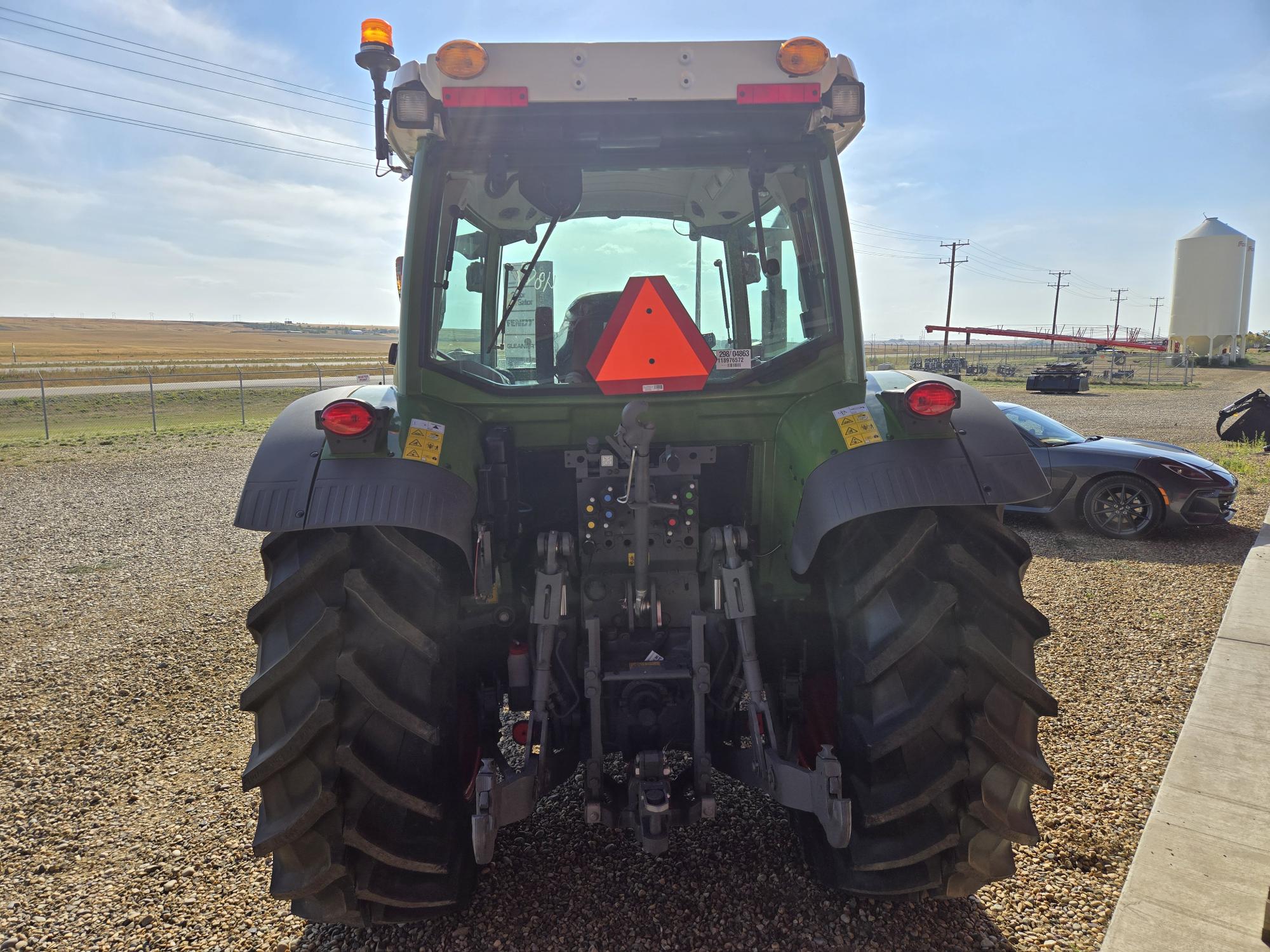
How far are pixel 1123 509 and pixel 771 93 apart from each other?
7.45 metres

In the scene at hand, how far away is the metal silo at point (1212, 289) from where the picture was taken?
44906 millimetres

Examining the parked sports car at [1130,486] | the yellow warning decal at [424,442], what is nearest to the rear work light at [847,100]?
the yellow warning decal at [424,442]

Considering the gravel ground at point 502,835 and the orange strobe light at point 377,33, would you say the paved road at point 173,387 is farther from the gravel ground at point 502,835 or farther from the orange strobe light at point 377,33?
the orange strobe light at point 377,33

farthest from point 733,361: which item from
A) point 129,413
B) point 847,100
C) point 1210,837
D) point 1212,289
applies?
point 1212,289

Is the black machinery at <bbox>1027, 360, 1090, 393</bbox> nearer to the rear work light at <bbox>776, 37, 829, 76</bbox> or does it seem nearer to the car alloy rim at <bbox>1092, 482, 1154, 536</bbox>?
the car alloy rim at <bbox>1092, 482, 1154, 536</bbox>

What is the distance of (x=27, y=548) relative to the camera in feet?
26.0

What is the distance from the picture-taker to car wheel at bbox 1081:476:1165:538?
26.2 ft

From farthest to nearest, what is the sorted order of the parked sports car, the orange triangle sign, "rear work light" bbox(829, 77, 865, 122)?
1. the parked sports car
2. "rear work light" bbox(829, 77, 865, 122)
3. the orange triangle sign

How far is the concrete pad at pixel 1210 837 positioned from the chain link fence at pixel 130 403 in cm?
1306

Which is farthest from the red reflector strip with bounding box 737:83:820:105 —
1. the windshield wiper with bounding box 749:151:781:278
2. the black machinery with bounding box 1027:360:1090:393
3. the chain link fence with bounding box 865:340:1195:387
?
the black machinery with bounding box 1027:360:1090:393

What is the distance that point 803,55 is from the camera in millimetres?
2467

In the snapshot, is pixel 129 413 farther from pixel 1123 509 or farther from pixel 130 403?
pixel 1123 509

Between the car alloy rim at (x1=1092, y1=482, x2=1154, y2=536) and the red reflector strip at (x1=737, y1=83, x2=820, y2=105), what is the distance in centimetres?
727

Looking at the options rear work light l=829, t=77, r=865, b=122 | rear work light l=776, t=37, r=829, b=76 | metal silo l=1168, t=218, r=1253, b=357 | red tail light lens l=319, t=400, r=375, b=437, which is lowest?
red tail light lens l=319, t=400, r=375, b=437
